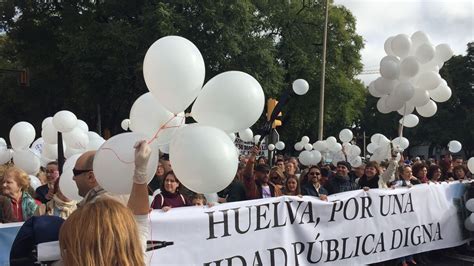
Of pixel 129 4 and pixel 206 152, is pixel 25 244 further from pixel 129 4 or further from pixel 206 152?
pixel 129 4

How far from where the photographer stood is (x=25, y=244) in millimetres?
2400

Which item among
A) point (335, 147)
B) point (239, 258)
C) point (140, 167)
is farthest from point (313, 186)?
point (335, 147)

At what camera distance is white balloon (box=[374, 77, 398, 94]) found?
24.8 ft

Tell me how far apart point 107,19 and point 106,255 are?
863 inches

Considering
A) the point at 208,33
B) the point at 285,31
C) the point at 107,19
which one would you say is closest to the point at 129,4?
the point at 107,19

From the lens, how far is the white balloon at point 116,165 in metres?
2.85

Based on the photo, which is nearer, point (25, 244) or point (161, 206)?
point (25, 244)

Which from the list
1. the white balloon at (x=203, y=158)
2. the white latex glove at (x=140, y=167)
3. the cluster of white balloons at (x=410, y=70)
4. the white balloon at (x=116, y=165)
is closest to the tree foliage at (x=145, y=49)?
the cluster of white balloons at (x=410, y=70)

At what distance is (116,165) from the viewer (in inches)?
114

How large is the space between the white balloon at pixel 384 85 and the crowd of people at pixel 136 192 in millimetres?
1186

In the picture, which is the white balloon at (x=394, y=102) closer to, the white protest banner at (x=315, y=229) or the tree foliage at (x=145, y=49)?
the white protest banner at (x=315, y=229)

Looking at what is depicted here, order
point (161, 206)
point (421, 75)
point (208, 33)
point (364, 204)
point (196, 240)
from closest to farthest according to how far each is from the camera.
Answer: point (196, 240) < point (161, 206) < point (364, 204) < point (421, 75) < point (208, 33)

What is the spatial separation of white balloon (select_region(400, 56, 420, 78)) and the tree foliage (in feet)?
40.4

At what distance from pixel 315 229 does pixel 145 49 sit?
599 inches
